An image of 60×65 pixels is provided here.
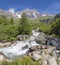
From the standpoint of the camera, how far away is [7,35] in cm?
8412

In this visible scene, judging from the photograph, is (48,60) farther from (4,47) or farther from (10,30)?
(10,30)

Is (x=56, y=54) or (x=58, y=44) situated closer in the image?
(x=56, y=54)

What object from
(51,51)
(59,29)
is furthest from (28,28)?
(51,51)

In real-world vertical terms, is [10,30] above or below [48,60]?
above

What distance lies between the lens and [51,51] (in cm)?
5278

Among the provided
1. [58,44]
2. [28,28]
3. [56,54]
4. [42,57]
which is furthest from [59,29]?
[42,57]

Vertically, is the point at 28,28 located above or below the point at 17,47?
above

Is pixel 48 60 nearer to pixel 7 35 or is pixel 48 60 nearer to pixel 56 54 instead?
pixel 56 54

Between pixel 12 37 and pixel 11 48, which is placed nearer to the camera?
pixel 11 48

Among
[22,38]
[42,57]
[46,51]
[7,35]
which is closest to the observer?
[42,57]

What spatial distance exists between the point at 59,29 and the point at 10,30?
876 inches

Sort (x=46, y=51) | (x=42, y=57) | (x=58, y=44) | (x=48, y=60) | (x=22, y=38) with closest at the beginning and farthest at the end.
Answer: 1. (x=48, y=60)
2. (x=42, y=57)
3. (x=46, y=51)
4. (x=58, y=44)
5. (x=22, y=38)

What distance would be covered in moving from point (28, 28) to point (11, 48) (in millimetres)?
25487

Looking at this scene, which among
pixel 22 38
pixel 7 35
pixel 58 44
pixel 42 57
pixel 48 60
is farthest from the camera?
pixel 7 35
